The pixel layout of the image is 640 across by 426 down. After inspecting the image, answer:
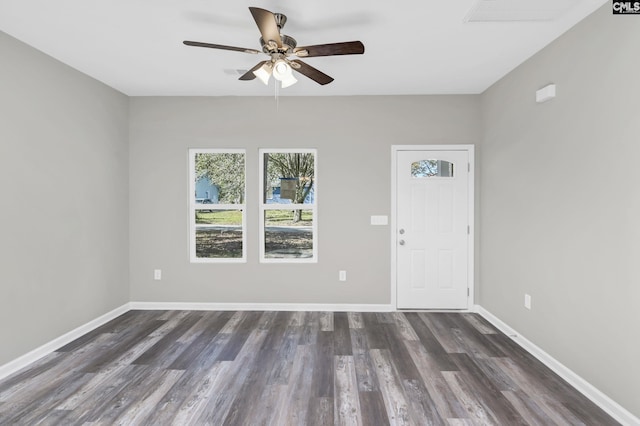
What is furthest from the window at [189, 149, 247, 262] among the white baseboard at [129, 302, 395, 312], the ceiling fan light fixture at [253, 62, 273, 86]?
the ceiling fan light fixture at [253, 62, 273, 86]

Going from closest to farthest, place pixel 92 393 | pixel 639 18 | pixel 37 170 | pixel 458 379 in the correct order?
pixel 639 18
pixel 92 393
pixel 458 379
pixel 37 170

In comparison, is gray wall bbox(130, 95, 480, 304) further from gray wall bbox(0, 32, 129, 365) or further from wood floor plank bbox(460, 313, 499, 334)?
wood floor plank bbox(460, 313, 499, 334)

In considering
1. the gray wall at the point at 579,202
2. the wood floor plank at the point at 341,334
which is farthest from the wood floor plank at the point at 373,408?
the gray wall at the point at 579,202

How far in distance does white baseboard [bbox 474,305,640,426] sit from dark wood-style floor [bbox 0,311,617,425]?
60 mm

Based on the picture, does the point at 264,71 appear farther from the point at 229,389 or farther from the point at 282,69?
the point at 229,389

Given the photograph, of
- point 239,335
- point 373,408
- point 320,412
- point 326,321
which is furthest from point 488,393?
point 239,335

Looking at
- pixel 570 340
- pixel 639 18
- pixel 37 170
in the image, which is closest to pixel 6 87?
pixel 37 170

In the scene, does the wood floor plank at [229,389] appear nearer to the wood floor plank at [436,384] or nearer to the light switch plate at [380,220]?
the wood floor plank at [436,384]

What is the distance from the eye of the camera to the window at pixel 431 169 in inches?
165

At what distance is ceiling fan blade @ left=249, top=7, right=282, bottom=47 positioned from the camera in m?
1.87

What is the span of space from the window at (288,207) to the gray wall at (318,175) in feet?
0.43

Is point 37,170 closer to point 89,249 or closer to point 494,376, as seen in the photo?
point 89,249

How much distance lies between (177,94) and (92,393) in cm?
327

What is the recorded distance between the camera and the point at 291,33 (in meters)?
2.65
